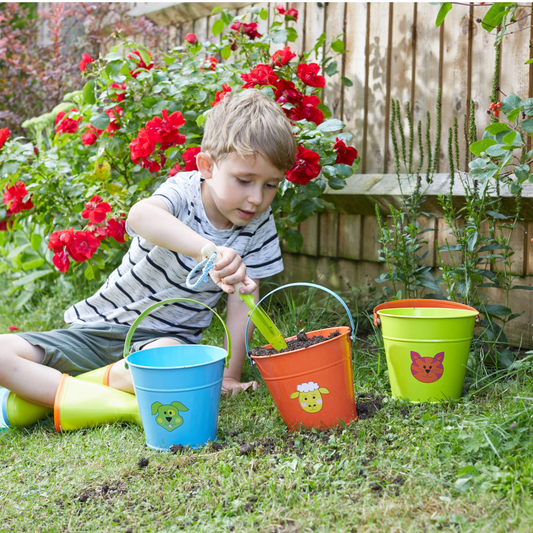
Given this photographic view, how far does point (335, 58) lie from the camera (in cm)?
290

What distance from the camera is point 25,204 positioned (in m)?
2.73

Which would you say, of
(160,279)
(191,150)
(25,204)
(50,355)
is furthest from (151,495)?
(25,204)

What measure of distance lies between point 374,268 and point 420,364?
42.1 inches

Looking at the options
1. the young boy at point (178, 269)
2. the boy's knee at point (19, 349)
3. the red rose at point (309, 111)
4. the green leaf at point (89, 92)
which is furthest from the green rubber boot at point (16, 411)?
the red rose at point (309, 111)

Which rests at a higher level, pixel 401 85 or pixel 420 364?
pixel 401 85

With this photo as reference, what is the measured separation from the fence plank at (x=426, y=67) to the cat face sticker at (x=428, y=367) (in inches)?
42.6

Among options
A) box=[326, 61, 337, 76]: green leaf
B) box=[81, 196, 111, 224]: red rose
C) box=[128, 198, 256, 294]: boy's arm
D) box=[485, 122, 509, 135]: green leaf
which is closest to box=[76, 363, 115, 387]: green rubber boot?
box=[128, 198, 256, 294]: boy's arm

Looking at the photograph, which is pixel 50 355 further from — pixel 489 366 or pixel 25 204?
pixel 489 366

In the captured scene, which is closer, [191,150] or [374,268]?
[191,150]

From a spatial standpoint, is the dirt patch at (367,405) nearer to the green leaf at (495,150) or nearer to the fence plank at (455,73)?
the green leaf at (495,150)

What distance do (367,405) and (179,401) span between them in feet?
1.96

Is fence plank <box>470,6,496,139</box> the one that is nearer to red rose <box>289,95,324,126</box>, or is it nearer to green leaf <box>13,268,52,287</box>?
red rose <box>289,95,324,126</box>

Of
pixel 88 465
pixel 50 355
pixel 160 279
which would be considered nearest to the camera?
pixel 88 465

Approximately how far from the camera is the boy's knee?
5.82 feet
